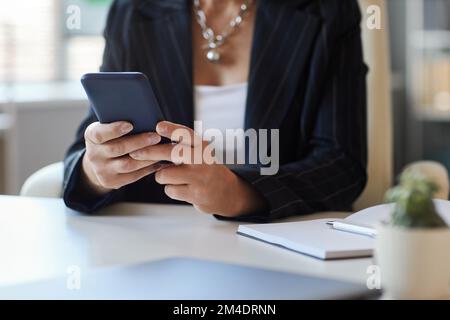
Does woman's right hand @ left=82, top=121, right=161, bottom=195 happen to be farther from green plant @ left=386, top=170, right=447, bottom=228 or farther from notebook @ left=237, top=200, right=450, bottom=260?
green plant @ left=386, top=170, right=447, bottom=228

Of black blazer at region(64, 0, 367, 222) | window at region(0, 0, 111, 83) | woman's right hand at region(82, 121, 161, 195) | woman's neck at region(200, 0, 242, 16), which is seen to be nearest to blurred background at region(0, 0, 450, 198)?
window at region(0, 0, 111, 83)

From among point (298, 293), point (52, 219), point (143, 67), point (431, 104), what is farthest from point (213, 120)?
point (431, 104)

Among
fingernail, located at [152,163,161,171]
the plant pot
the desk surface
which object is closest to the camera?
the plant pot

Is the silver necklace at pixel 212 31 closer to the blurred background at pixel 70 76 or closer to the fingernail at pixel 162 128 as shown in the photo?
the blurred background at pixel 70 76

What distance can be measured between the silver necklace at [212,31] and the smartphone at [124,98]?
0.51m

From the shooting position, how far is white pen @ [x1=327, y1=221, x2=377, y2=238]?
0.90 m

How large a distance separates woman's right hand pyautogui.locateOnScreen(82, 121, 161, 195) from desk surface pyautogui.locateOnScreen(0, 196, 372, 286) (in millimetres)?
58

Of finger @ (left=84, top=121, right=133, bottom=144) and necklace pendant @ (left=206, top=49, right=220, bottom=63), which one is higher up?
necklace pendant @ (left=206, top=49, right=220, bottom=63)

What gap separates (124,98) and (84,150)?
0.29 meters

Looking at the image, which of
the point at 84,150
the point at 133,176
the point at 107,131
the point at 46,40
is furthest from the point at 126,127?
the point at 46,40

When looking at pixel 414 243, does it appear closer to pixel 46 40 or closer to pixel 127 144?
pixel 127 144

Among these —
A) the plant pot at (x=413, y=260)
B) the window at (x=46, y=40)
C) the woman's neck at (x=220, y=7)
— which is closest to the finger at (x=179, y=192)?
the plant pot at (x=413, y=260)

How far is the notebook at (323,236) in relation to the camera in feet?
2.75

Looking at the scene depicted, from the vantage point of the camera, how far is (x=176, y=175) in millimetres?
1023
